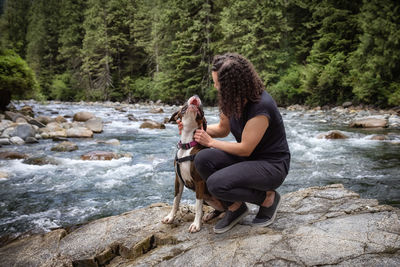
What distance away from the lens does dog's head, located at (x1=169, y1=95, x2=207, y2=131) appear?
2326 mm

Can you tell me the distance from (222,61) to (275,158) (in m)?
0.92

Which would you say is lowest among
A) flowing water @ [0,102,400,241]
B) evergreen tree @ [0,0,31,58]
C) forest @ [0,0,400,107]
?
flowing water @ [0,102,400,241]

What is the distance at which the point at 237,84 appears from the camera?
2.15m

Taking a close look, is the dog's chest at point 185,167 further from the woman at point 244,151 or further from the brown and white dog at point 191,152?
the woman at point 244,151

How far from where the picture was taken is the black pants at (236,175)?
216 cm

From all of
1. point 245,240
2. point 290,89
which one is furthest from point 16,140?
point 290,89

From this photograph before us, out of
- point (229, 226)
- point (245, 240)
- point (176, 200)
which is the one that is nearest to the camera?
point (245, 240)

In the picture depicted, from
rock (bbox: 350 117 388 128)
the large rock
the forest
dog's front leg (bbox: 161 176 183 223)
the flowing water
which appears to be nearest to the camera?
the large rock

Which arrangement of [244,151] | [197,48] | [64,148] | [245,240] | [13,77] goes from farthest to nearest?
[197,48] → [13,77] → [64,148] → [244,151] → [245,240]

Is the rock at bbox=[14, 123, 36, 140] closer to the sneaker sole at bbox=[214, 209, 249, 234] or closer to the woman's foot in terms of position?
the sneaker sole at bbox=[214, 209, 249, 234]

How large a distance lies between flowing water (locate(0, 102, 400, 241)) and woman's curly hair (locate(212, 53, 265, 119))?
8.65 feet

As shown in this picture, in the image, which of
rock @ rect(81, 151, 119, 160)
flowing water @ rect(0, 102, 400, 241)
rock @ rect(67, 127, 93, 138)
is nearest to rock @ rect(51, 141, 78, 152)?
flowing water @ rect(0, 102, 400, 241)

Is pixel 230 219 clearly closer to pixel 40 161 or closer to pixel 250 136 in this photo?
pixel 250 136

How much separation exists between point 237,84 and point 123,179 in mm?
3972
